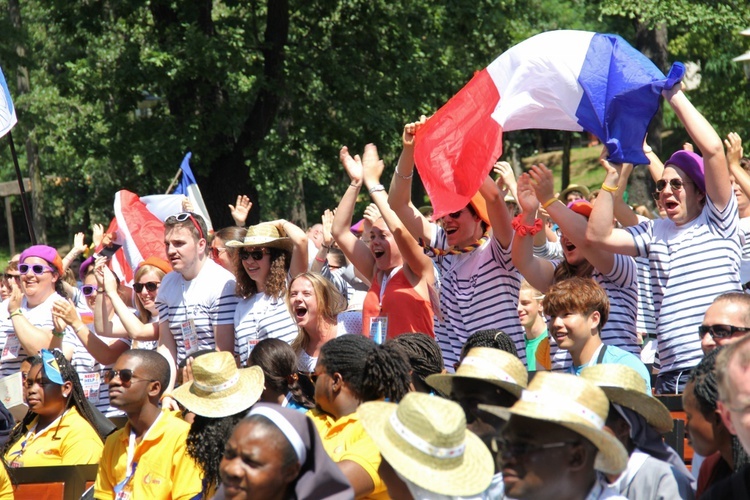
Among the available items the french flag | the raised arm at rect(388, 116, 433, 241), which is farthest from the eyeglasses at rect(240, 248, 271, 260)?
the french flag

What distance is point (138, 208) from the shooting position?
1006 centimetres

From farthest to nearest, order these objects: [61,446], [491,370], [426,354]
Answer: [61,446], [426,354], [491,370]

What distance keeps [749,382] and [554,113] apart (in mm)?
3661

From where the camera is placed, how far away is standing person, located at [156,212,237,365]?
7.19m

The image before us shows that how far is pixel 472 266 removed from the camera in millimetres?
6199

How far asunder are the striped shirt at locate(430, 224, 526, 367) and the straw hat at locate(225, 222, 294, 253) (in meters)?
1.35

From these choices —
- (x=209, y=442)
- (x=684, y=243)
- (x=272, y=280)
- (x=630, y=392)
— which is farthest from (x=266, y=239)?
(x=630, y=392)

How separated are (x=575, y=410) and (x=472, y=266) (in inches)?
114

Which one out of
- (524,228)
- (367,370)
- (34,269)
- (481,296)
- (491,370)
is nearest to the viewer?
(491,370)

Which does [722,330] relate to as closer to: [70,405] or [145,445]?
[145,445]

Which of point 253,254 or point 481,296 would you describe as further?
point 253,254

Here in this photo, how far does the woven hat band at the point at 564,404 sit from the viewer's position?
10.9 ft

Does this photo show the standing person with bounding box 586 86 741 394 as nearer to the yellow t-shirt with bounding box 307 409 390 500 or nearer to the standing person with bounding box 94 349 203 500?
the yellow t-shirt with bounding box 307 409 390 500

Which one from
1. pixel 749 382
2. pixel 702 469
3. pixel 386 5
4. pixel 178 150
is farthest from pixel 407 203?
pixel 386 5
